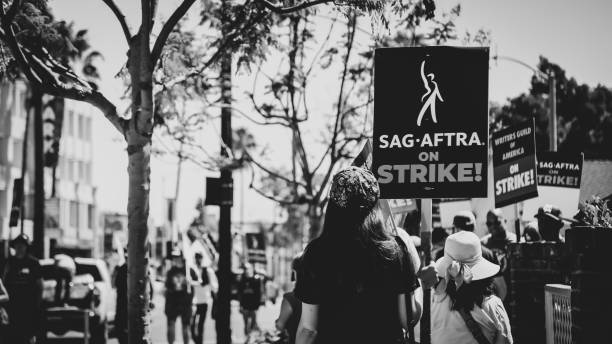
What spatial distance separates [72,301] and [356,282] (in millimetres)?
12361

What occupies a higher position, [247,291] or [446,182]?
[446,182]

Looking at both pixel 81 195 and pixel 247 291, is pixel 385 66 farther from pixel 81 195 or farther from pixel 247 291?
pixel 81 195

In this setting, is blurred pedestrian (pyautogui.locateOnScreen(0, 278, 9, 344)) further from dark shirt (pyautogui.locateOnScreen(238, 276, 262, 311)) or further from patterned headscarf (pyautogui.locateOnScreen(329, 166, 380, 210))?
patterned headscarf (pyautogui.locateOnScreen(329, 166, 380, 210))

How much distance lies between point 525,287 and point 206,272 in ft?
34.3

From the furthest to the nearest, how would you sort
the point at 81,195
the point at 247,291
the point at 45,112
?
the point at 81,195 < the point at 45,112 < the point at 247,291

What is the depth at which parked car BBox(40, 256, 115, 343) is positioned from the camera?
48.6ft

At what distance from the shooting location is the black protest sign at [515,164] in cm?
1148

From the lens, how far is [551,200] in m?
15.7

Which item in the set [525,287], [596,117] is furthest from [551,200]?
[596,117]

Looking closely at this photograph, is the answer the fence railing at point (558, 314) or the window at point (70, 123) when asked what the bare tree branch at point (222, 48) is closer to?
the fence railing at point (558, 314)

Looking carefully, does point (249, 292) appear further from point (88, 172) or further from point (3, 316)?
point (88, 172)

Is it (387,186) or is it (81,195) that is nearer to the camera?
(387,186)

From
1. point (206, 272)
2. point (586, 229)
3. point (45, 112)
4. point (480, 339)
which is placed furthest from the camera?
point (45, 112)

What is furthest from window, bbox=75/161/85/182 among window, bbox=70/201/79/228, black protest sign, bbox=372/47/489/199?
black protest sign, bbox=372/47/489/199
